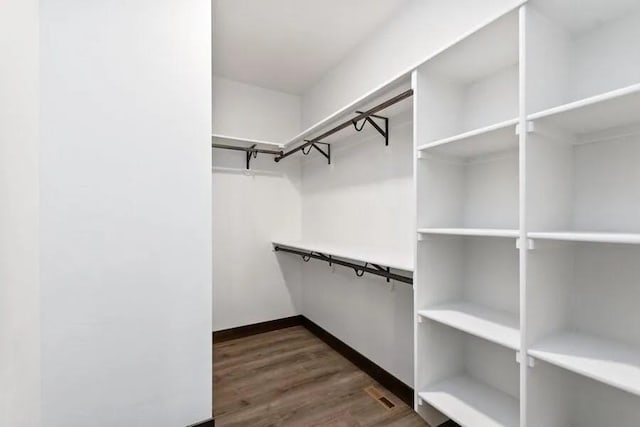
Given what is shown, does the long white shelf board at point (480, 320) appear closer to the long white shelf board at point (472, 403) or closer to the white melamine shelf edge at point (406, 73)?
the long white shelf board at point (472, 403)

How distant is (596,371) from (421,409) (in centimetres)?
88

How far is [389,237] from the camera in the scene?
2.13 metres

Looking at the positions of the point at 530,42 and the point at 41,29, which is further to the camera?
the point at 41,29

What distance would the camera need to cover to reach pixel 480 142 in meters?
1.36

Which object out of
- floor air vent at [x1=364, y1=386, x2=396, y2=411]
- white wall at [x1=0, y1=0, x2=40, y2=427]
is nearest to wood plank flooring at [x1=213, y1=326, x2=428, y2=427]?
floor air vent at [x1=364, y1=386, x2=396, y2=411]

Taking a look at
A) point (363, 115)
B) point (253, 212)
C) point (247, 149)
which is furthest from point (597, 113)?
point (253, 212)

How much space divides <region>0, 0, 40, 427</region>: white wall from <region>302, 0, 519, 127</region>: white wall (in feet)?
5.13

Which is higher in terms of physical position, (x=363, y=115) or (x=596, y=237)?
(x=363, y=115)

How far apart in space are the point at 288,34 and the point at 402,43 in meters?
0.84

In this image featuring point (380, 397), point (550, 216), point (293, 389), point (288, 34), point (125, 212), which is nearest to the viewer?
point (550, 216)

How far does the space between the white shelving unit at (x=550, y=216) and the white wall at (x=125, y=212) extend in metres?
1.17

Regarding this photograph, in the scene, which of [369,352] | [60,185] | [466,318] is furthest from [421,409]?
[60,185]

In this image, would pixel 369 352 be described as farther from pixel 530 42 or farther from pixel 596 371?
pixel 530 42

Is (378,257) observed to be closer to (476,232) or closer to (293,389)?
(476,232)
